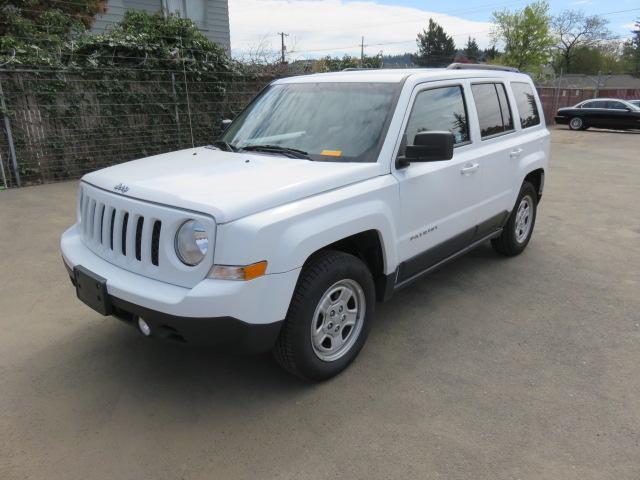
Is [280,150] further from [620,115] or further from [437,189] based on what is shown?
[620,115]

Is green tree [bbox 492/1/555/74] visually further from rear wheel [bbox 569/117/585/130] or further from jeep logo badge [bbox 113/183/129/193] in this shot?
jeep logo badge [bbox 113/183/129/193]

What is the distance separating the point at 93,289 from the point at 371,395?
1.76 m

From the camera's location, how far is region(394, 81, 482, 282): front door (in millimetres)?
3502

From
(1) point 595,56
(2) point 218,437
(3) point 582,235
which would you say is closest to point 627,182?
(3) point 582,235

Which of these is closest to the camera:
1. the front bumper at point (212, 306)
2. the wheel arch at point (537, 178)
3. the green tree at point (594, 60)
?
the front bumper at point (212, 306)

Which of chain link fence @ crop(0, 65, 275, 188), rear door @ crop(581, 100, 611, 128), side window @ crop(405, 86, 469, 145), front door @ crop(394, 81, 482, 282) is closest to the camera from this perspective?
front door @ crop(394, 81, 482, 282)

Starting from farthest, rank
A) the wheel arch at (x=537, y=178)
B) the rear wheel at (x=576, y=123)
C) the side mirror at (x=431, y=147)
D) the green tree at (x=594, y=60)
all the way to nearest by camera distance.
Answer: the green tree at (x=594, y=60), the rear wheel at (x=576, y=123), the wheel arch at (x=537, y=178), the side mirror at (x=431, y=147)

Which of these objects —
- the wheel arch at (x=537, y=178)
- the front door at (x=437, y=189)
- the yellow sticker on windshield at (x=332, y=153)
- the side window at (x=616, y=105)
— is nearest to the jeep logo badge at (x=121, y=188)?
the yellow sticker on windshield at (x=332, y=153)

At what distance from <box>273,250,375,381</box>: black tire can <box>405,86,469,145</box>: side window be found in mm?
1104

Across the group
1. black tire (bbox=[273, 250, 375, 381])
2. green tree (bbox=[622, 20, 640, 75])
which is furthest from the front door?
green tree (bbox=[622, 20, 640, 75])

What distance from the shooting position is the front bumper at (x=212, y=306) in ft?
8.06

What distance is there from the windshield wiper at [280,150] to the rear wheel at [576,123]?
22.7 meters

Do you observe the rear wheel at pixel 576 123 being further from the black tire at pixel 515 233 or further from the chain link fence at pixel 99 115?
the black tire at pixel 515 233

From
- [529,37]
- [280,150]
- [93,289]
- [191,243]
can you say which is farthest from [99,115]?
[529,37]
